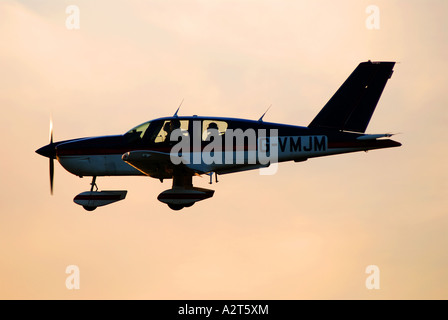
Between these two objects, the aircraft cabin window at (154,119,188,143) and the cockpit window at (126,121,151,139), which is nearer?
the aircraft cabin window at (154,119,188,143)

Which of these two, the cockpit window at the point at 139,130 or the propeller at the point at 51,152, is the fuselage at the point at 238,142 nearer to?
the cockpit window at the point at 139,130

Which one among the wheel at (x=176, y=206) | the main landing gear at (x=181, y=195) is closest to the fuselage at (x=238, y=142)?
the main landing gear at (x=181, y=195)

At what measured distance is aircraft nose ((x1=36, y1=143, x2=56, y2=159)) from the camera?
87.2 ft

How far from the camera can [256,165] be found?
25016mm

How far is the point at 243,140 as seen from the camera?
80.8ft

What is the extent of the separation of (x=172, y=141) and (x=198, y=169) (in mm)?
1124

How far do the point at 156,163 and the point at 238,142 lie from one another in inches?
99.0

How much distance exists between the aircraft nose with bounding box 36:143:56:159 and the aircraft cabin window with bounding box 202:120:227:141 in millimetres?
5251

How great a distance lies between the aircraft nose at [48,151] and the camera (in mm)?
26566

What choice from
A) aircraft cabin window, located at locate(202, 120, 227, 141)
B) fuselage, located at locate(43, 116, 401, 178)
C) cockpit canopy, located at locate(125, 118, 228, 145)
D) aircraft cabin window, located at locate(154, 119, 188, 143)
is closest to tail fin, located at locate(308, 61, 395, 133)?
fuselage, located at locate(43, 116, 401, 178)

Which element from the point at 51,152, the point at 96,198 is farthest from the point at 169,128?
the point at 51,152

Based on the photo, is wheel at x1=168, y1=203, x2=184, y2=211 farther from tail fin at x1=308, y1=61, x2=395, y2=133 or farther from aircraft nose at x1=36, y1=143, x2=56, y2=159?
tail fin at x1=308, y1=61, x2=395, y2=133

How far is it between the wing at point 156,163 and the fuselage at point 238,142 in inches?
10.6
